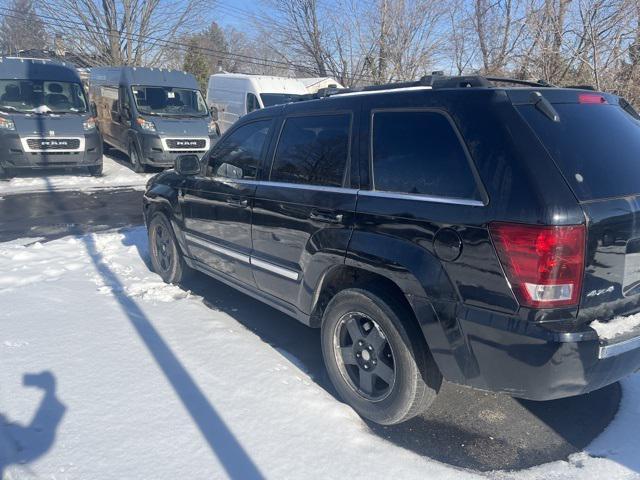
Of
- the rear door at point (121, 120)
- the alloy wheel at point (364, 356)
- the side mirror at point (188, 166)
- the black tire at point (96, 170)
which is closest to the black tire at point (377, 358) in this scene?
the alloy wheel at point (364, 356)

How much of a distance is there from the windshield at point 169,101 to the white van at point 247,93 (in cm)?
197

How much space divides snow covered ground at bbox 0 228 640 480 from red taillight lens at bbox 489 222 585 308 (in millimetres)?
988

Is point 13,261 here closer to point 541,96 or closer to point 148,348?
point 148,348

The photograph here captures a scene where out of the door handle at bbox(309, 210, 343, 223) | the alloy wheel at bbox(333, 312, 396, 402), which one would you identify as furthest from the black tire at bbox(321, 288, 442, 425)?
the door handle at bbox(309, 210, 343, 223)

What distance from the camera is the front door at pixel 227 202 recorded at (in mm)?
4191

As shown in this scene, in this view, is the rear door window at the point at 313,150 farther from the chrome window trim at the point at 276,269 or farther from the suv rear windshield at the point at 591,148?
the suv rear windshield at the point at 591,148

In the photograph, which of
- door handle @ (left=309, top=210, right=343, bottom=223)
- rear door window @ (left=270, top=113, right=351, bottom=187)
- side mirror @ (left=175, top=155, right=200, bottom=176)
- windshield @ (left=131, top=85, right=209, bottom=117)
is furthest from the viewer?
windshield @ (left=131, top=85, right=209, bottom=117)

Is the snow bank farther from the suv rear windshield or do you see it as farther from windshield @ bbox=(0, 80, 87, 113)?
windshield @ bbox=(0, 80, 87, 113)

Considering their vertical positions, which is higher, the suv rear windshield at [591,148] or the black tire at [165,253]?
the suv rear windshield at [591,148]

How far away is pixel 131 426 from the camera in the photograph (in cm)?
299

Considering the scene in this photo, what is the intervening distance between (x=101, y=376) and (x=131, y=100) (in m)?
11.6

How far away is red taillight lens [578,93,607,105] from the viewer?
286 cm

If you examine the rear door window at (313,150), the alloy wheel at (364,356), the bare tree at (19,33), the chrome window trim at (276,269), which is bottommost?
the alloy wheel at (364,356)

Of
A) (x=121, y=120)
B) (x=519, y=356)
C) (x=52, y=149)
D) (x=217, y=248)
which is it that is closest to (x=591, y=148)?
(x=519, y=356)
